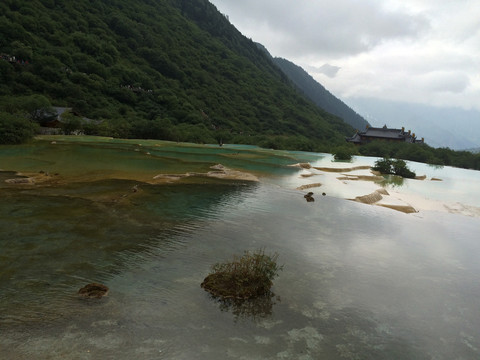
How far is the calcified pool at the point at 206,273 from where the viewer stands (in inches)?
277

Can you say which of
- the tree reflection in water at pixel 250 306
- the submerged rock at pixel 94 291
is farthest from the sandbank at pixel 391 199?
the submerged rock at pixel 94 291

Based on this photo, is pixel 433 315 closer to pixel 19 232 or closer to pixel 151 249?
pixel 151 249

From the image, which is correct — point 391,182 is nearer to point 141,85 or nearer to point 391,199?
point 391,199

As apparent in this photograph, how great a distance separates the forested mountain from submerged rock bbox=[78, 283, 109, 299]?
149 ft

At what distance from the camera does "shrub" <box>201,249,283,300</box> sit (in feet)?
29.8

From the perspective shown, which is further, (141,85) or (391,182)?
(141,85)

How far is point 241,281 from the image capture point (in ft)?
30.1

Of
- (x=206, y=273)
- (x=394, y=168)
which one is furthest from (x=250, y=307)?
(x=394, y=168)

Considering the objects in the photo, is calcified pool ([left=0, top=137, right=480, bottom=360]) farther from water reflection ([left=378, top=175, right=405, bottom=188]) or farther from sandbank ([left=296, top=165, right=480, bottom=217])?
water reflection ([left=378, top=175, right=405, bottom=188])

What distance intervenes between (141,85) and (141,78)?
439 centimetres

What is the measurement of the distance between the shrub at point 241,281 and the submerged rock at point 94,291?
112 inches

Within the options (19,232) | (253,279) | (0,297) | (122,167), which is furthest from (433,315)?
(122,167)

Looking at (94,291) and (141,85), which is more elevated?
(141,85)

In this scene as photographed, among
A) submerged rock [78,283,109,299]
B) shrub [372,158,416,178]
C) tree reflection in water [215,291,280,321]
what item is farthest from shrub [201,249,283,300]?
shrub [372,158,416,178]
